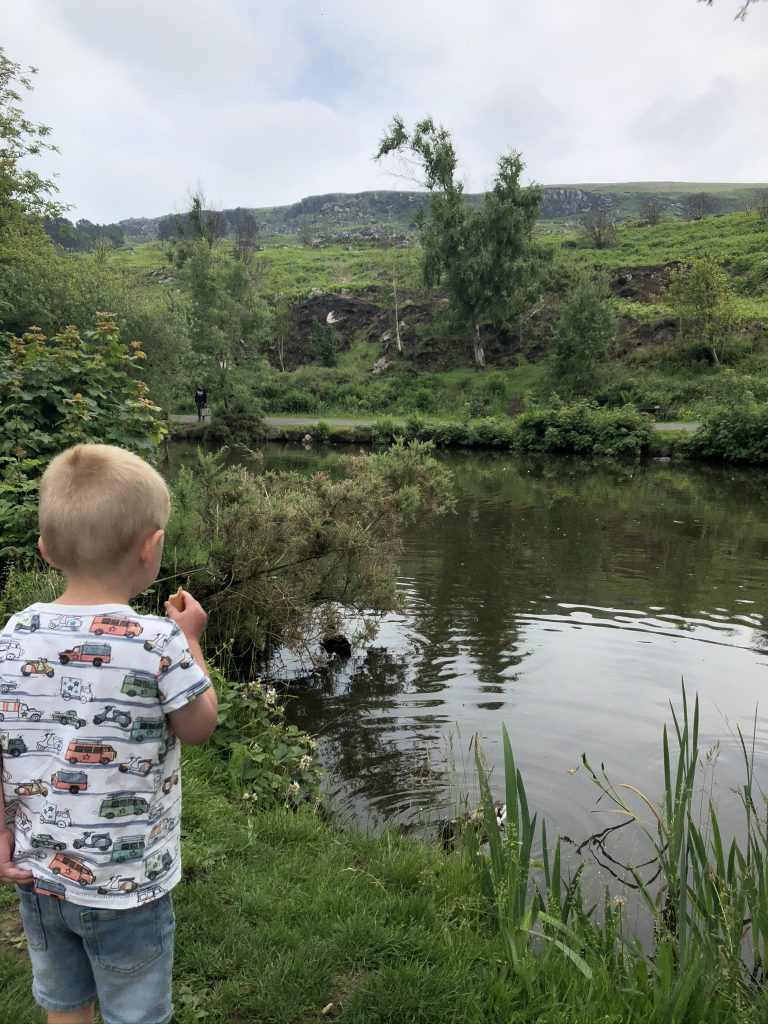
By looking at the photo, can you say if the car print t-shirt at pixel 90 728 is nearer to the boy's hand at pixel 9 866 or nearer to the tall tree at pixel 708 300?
the boy's hand at pixel 9 866

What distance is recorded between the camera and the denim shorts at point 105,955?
183cm

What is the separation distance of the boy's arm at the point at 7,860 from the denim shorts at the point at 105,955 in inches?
1.9

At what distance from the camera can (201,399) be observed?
1554 inches

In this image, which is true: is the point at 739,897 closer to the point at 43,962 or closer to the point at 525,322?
the point at 43,962

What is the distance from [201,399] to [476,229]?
19.0m

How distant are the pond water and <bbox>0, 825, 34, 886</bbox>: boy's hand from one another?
3.59 meters

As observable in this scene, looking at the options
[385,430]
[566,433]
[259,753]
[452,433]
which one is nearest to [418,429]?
[452,433]

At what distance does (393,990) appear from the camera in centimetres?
268

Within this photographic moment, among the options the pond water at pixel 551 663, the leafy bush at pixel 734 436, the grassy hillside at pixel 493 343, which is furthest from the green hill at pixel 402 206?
the pond water at pixel 551 663

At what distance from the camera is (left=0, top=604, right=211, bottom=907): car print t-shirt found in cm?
178

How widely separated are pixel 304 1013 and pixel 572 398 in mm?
35844

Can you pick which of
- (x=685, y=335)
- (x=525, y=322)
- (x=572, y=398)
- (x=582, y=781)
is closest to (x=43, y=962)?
(x=582, y=781)

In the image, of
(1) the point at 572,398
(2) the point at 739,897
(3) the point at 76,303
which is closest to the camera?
(2) the point at 739,897

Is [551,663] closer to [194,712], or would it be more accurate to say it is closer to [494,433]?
[194,712]
